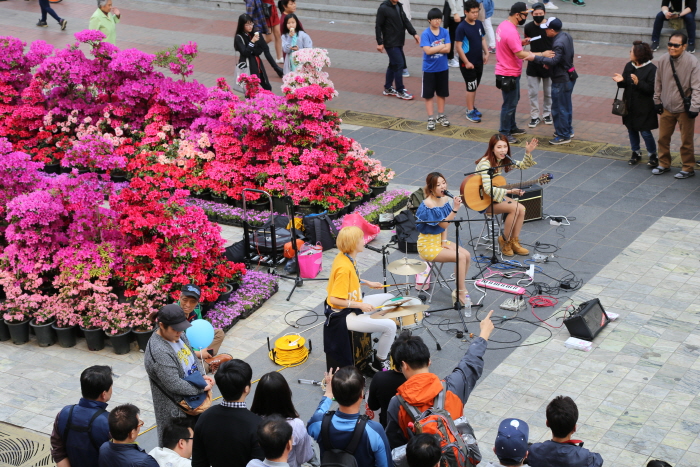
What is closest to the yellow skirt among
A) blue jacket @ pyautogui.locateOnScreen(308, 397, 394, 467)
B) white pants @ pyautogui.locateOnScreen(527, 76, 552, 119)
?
blue jacket @ pyautogui.locateOnScreen(308, 397, 394, 467)

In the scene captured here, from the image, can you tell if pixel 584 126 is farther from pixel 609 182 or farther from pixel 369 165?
pixel 369 165

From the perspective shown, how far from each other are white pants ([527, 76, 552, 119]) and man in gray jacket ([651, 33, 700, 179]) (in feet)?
8.05

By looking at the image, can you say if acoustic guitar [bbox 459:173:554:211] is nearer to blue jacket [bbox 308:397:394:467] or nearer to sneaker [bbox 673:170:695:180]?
sneaker [bbox 673:170:695:180]

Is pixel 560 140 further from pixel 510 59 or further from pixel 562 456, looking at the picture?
pixel 562 456

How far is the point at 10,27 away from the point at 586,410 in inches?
815

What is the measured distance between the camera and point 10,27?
2295 centimetres

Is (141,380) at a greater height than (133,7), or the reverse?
(133,7)

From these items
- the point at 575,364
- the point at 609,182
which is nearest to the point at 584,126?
the point at 609,182

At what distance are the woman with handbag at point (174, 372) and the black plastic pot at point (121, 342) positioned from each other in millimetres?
2359

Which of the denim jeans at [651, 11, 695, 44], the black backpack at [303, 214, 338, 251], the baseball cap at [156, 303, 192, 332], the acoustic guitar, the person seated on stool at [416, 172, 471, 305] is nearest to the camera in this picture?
the baseball cap at [156, 303, 192, 332]

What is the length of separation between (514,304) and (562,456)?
408 cm

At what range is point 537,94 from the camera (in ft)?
47.3

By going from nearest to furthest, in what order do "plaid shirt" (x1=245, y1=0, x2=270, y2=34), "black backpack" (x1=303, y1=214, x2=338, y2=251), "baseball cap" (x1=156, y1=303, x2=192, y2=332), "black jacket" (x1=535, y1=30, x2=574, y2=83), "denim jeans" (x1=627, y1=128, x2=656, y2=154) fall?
"baseball cap" (x1=156, y1=303, x2=192, y2=332) → "black backpack" (x1=303, y1=214, x2=338, y2=251) → "denim jeans" (x1=627, y1=128, x2=656, y2=154) → "black jacket" (x1=535, y1=30, x2=574, y2=83) → "plaid shirt" (x1=245, y1=0, x2=270, y2=34)

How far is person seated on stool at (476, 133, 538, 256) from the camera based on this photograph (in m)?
10.2
